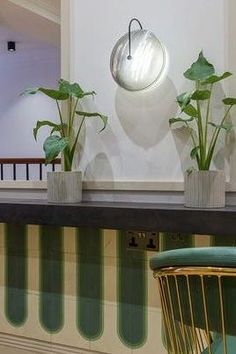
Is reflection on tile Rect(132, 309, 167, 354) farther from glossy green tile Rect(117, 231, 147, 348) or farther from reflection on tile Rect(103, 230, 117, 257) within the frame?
reflection on tile Rect(103, 230, 117, 257)

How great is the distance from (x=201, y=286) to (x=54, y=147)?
125 cm

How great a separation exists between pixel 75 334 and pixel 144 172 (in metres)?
0.99

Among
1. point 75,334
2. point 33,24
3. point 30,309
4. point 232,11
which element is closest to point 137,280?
point 75,334

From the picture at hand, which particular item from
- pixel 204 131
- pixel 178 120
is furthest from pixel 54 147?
pixel 204 131

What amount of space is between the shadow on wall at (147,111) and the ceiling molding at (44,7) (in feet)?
7.12

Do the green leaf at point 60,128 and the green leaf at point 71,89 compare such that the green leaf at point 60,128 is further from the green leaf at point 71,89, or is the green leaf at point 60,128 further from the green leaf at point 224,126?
the green leaf at point 224,126

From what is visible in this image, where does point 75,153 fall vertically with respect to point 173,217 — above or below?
above

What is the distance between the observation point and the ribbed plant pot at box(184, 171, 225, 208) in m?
2.05

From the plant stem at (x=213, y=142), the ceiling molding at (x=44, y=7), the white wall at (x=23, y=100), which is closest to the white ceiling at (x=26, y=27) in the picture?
the ceiling molding at (x=44, y=7)

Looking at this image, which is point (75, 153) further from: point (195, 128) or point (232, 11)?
point (232, 11)

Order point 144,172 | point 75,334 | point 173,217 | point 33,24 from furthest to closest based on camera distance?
point 33,24, point 75,334, point 144,172, point 173,217

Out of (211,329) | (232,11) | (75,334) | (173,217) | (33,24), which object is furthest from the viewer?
(33,24)

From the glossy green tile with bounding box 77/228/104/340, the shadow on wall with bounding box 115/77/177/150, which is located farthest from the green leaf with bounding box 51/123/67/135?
the glossy green tile with bounding box 77/228/104/340

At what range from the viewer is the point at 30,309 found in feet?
8.73
